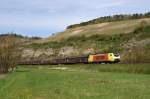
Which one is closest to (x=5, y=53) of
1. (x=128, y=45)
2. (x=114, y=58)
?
(x=114, y=58)

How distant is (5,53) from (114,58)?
972 inches

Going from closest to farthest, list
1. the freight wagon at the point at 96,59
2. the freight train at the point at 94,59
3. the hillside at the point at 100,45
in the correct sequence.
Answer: the freight wagon at the point at 96,59, the freight train at the point at 94,59, the hillside at the point at 100,45

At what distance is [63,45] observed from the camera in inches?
5012

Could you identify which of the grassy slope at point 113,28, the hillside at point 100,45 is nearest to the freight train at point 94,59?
the hillside at point 100,45

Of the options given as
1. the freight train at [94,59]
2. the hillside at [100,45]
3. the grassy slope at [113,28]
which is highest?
the grassy slope at [113,28]

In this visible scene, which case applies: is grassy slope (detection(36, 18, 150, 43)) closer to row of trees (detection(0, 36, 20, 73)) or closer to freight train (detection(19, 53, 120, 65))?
freight train (detection(19, 53, 120, 65))

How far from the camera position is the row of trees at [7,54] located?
64.5 meters

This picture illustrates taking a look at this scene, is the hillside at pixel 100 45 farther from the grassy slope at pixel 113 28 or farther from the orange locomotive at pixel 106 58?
the grassy slope at pixel 113 28

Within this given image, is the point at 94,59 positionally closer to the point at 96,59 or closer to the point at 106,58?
the point at 96,59

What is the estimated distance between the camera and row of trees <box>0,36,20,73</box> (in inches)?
2539

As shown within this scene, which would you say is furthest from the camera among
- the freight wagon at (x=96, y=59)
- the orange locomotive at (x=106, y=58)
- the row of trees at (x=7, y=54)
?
the freight wagon at (x=96, y=59)

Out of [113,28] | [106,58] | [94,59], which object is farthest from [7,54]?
[113,28]

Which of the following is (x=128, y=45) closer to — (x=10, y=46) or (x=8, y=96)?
(x=10, y=46)

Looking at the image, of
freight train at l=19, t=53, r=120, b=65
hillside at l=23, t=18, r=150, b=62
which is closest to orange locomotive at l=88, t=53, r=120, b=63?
freight train at l=19, t=53, r=120, b=65
